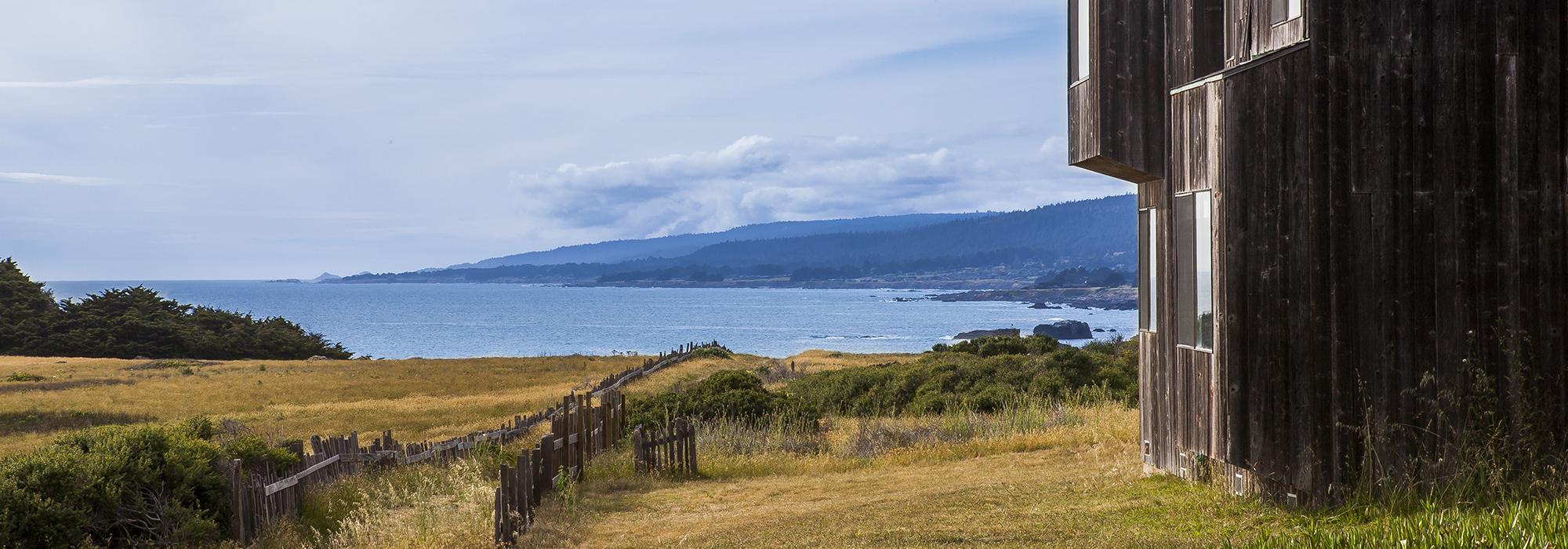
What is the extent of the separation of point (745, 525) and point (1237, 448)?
15.1 feet

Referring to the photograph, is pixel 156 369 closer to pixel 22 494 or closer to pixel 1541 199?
pixel 22 494

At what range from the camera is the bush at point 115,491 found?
445 inches

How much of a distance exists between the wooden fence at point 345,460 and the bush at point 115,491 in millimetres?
367

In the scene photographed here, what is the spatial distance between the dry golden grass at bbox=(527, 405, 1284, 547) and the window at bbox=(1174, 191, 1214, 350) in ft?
4.82

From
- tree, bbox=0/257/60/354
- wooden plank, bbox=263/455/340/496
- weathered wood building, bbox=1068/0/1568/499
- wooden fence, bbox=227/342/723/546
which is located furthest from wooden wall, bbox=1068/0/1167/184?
tree, bbox=0/257/60/354

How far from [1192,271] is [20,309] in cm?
8241

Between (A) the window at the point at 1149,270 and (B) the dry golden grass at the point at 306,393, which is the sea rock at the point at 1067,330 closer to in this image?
(B) the dry golden grass at the point at 306,393

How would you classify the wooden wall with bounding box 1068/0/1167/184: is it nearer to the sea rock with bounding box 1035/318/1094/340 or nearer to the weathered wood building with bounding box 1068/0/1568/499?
the weathered wood building with bounding box 1068/0/1568/499

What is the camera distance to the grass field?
3138 cm

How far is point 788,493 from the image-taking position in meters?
13.9

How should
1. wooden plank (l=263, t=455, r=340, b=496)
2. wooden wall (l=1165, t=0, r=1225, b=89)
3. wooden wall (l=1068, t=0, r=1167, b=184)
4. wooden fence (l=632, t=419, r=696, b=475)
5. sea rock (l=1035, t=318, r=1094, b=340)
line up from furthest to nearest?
sea rock (l=1035, t=318, r=1094, b=340)
wooden fence (l=632, t=419, r=696, b=475)
wooden plank (l=263, t=455, r=340, b=496)
wooden wall (l=1068, t=0, r=1167, b=184)
wooden wall (l=1165, t=0, r=1225, b=89)

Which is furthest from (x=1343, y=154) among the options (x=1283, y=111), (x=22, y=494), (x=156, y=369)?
(x=156, y=369)

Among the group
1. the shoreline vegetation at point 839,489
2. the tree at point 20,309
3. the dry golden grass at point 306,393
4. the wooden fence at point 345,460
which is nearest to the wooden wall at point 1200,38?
the shoreline vegetation at point 839,489

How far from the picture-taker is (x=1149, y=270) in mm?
12414
